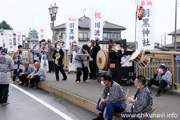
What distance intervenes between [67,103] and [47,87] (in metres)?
2.50

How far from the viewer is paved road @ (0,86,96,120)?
6.36 m

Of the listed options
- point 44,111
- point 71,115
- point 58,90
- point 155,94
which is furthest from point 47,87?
point 155,94

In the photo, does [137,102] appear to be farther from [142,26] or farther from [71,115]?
[142,26]

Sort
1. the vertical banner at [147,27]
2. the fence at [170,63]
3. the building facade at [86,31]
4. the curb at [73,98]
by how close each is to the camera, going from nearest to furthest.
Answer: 1. the curb at [73,98]
2. the fence at [170,63]
3. the vertical banner at [147,27]
4. the building facade at [86,31]

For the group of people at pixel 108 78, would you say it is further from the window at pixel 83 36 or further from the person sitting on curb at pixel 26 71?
the window at pixel 83 36

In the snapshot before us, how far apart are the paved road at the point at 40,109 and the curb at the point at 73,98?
15 cm

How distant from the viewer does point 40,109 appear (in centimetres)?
720

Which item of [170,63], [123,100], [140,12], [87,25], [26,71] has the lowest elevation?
[123,100]

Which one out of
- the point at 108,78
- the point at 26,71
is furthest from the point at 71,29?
the point at 108,78

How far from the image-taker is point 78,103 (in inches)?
298

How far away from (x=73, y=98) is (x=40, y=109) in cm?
124

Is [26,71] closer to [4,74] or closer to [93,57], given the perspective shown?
[4,74]

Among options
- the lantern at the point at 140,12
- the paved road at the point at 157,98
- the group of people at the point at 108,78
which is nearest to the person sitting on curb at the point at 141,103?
the group of people at the point at 108,78

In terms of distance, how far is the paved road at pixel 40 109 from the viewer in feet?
20.9
